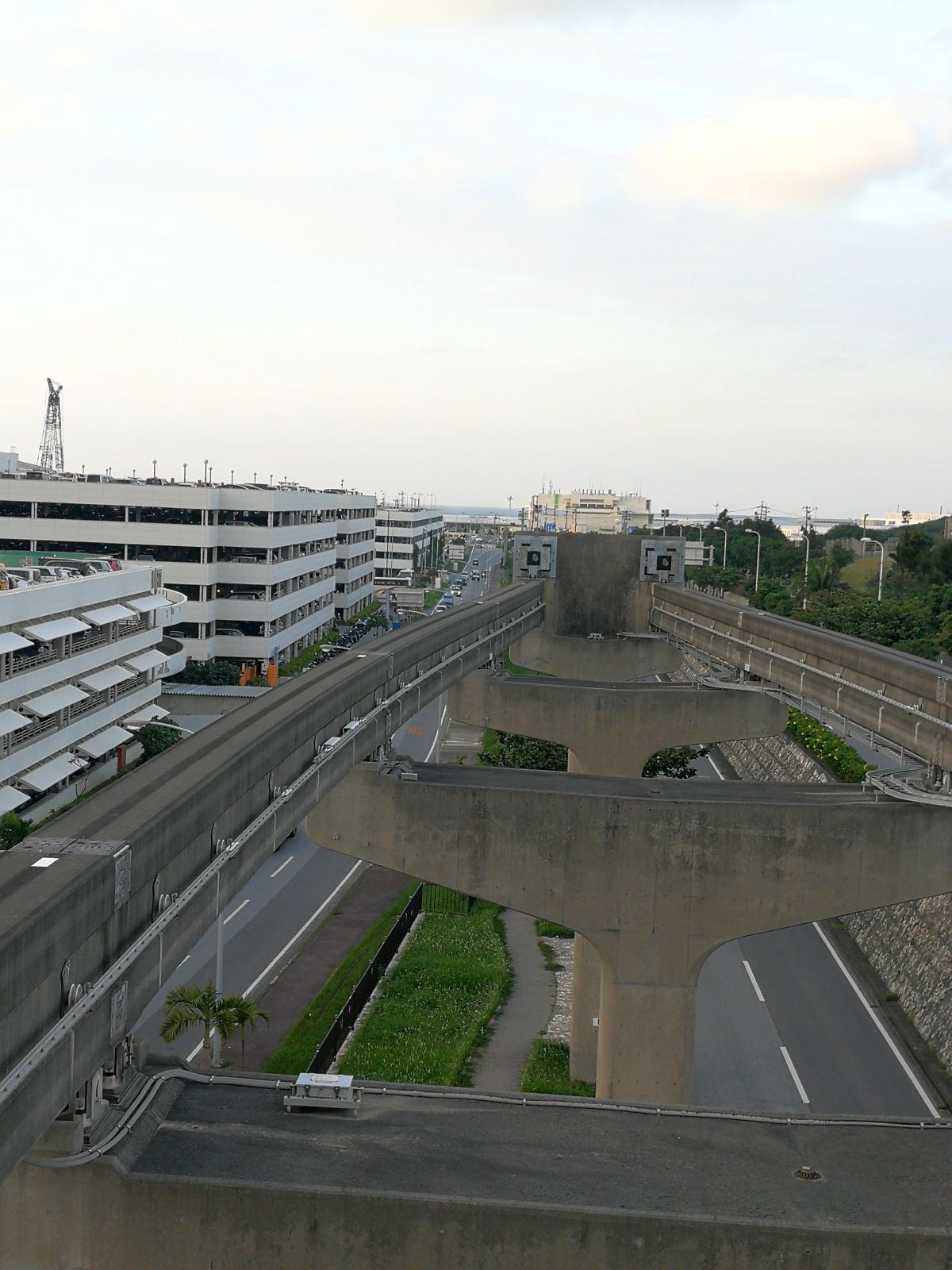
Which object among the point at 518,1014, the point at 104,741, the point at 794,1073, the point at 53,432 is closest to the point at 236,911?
the point at 518,1014

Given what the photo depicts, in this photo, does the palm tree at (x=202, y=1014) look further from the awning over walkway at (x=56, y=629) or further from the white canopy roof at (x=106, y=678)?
the white canopy roof at (x=106, y=678)

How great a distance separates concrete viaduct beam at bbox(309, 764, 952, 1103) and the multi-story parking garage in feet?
163

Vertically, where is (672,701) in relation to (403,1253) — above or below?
above

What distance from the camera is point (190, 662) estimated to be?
75.6 metres

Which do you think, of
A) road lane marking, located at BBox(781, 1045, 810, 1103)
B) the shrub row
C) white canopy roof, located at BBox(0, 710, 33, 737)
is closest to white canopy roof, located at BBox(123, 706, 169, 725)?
white canopy roof, located at BBox(0, 710, 33, 737)

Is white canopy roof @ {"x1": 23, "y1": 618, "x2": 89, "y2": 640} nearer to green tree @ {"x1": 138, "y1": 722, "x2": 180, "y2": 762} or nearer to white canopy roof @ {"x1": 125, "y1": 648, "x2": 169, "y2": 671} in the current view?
white canopy roof @ {"x1": 125, "y1": 648, "x2": 169, "y2": 671}

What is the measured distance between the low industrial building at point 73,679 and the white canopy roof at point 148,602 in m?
0.06

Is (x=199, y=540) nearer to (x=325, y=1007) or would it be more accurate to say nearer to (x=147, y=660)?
(x=147, y=660)

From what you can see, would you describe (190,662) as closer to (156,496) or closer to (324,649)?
(156,496)

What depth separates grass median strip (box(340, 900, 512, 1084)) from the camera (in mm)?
29422

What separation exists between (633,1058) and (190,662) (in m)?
54.4

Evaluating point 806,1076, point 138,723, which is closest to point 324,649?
point 138,723

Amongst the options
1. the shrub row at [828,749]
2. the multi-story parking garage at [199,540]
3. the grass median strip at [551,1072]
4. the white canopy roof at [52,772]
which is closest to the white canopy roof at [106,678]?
the white canopy roof at [52,772]

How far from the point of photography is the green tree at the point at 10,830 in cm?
3716
